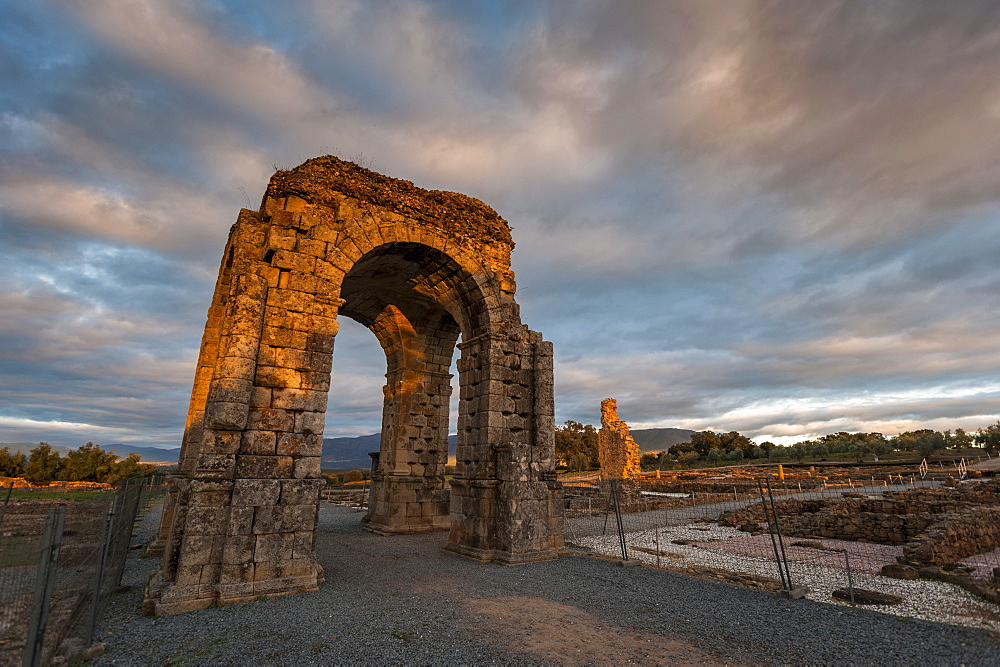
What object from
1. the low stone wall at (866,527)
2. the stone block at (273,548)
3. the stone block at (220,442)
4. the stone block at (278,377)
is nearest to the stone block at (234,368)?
the stone block at (278,377)

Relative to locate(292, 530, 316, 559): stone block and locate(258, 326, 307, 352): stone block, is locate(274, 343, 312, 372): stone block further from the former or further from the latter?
locate(292, 530, 316, 559): stone block

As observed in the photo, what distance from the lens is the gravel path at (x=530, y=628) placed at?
4582mm

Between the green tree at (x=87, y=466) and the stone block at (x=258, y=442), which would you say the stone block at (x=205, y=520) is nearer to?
the stone block at (x=258, y=442)

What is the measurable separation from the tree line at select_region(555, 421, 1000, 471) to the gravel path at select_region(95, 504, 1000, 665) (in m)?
46.4

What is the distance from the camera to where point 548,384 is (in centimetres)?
1054

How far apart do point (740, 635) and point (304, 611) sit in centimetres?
530

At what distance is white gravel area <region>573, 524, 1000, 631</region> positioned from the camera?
5965 millimetres

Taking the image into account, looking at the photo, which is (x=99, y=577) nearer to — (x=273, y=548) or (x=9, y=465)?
(x=273, y=548)

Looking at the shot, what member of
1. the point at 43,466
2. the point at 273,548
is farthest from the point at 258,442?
the point at 43,466

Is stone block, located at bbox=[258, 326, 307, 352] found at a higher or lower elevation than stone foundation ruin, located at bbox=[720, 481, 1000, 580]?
higher

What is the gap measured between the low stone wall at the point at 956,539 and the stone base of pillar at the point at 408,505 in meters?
11.0

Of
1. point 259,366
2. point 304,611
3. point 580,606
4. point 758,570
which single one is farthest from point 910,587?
point 259,366

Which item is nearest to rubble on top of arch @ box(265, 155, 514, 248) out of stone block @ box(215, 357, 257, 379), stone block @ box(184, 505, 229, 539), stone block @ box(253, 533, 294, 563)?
stone block @ box(215, 357, 257, 379)

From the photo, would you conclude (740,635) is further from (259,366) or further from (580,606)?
(259,366)
